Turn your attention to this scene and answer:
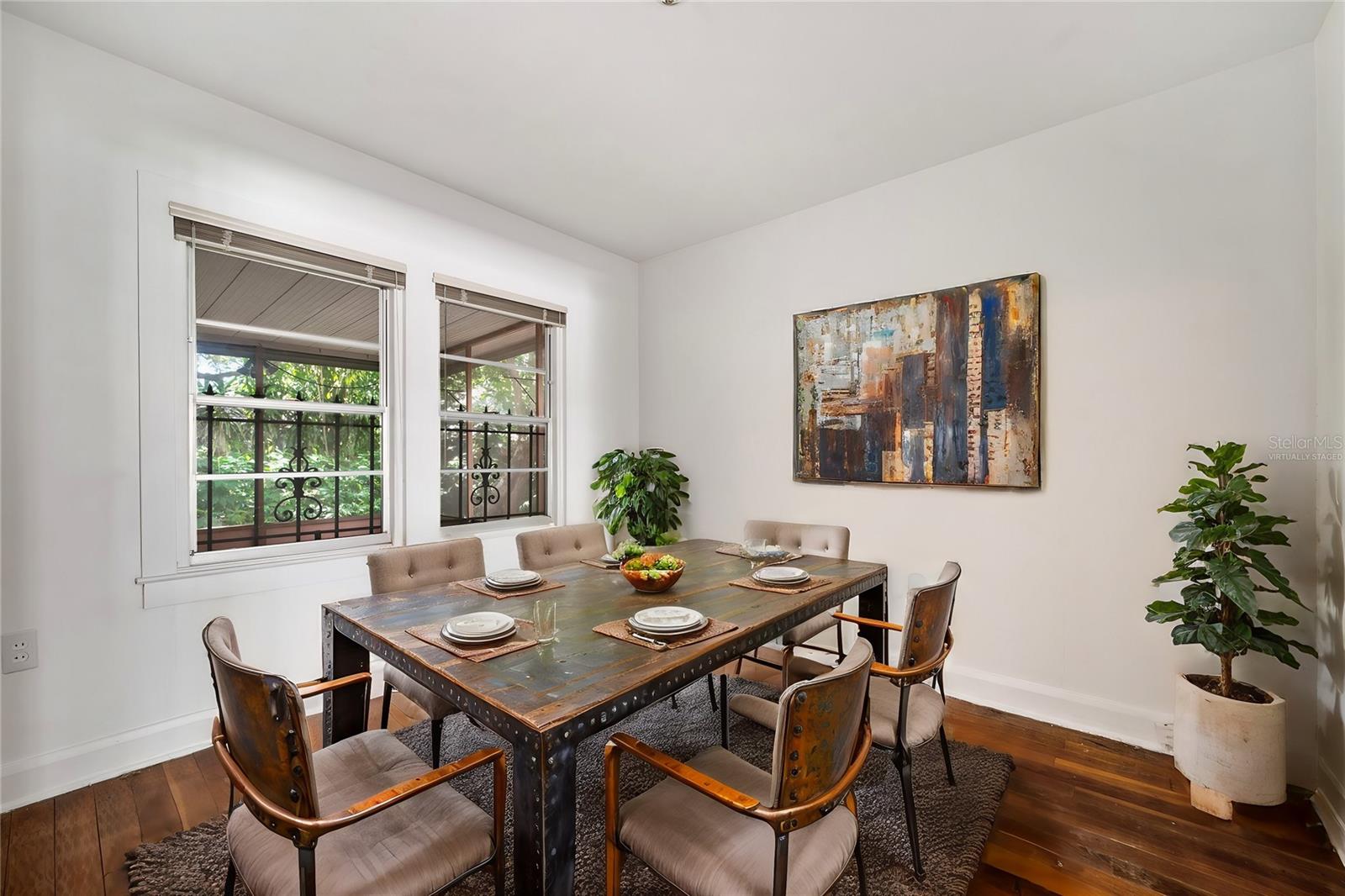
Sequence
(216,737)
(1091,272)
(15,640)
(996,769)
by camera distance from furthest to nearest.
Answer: (1091,272), (996,769), (15,640), (216,737)

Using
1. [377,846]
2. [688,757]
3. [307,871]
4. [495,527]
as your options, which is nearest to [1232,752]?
[688,757]

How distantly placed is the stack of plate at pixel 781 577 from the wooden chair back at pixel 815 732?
0.99m

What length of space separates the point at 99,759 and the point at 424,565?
4.95 feet

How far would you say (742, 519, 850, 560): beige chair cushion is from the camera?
9.39 feet

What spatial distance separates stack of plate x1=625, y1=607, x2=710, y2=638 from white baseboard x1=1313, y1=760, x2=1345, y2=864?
2295mm

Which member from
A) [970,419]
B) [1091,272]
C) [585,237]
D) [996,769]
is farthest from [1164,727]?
[585,237]

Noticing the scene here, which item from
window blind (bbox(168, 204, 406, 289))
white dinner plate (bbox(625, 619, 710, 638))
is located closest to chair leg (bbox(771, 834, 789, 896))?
white dinner plate (bbox(625, 619, 710, 638))

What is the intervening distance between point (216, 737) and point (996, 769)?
8.86 feet

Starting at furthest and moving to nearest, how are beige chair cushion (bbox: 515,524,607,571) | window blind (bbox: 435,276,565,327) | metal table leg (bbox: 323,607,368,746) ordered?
window blind (bbox: 435,276,565,327) < beige chair cushion (bbox: 515,524,607,571) < metal table leg (bbox: 323,607,368,746)

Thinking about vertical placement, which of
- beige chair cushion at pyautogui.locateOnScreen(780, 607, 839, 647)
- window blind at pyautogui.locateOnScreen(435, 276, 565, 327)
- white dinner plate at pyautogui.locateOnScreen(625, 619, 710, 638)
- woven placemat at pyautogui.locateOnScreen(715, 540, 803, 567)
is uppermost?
window blind at pyautogui.locateOnScreen(435, 276, 565, 327)

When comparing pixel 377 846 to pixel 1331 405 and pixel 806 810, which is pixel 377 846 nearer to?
pixel 806 810

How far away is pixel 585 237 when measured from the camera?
14.1 ft

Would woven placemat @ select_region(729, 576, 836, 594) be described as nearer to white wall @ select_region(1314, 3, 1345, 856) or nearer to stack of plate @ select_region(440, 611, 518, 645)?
stack of plate @ select_region(440, 611, 518, 645)

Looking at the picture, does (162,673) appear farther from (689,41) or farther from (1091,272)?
(1091,272)
